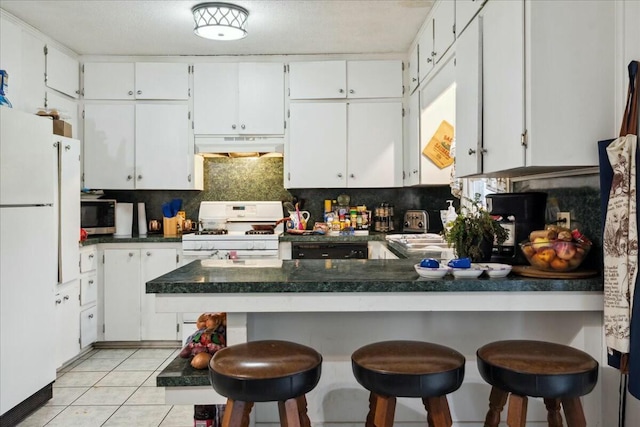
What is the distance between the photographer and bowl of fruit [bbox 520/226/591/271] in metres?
1.71

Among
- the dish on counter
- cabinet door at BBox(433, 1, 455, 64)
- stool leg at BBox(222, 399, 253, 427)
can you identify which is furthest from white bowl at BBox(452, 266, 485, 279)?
cabinet door at BBox(433, 1, 455, 64)

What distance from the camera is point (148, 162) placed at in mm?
4109

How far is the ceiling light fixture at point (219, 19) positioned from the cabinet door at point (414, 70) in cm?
135

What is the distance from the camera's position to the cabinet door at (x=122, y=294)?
388 centimetres

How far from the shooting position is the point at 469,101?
87.8 inches

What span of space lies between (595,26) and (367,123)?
2543 mm

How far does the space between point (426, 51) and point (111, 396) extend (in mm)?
3112

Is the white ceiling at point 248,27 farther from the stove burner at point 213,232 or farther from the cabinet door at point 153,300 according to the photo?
the cabinet door at point 153,300

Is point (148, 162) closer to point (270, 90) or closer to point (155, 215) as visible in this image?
point (155, 215)

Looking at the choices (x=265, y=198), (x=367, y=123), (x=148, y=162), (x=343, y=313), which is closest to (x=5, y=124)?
(x=148, y=162)

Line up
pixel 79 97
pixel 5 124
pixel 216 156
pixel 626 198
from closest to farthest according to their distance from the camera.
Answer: pixel 626 198
pixel 5 124
pixel 79 97
pixel 216 156

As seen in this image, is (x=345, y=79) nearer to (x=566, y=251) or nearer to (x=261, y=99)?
(x=261, y=99)

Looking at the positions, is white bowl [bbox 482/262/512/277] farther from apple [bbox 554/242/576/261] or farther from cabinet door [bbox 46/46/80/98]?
cabinet door [bbox 46/46/80/98]

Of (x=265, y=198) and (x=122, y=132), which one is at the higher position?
(x=122, y=132)
